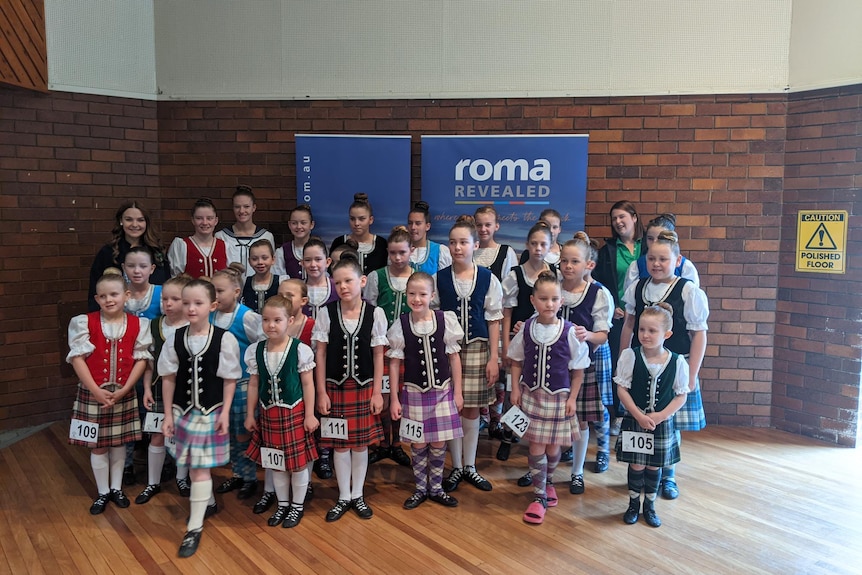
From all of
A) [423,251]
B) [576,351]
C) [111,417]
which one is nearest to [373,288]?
[423,251]

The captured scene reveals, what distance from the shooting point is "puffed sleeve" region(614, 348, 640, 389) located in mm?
3163

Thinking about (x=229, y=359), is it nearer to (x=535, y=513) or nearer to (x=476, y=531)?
(x=476, y=531)

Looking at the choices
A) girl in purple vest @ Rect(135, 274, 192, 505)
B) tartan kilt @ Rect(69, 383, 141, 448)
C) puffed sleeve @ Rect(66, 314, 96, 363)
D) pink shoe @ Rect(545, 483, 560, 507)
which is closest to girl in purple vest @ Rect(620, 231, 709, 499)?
pink shoe @ Rect(545, 483, 560, 507)

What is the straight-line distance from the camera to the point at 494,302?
354 centimetres

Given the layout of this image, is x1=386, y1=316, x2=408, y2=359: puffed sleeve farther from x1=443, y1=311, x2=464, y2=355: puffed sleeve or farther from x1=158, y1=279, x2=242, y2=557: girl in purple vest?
x1=158, y1=279, x2=242, y2=557: girl in purple vest

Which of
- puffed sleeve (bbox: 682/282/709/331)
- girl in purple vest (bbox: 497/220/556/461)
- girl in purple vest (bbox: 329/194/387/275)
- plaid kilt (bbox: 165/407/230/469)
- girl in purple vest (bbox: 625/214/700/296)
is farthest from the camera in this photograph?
girl in purple vest (bbox: 329/194/387/275)

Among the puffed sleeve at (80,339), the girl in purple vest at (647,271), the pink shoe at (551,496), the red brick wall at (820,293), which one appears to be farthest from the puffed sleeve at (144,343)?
the red brick wall at (820,293)

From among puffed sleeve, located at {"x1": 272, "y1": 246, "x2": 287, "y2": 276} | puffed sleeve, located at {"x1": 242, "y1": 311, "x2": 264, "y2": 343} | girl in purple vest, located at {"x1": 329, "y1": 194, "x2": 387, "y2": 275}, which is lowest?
puffed sleeve, located at {"x1": 242, "y1": 311, "x2": 264, "y2": 343}

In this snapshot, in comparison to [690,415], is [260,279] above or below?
above

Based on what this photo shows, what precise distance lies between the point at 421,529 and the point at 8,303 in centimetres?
377

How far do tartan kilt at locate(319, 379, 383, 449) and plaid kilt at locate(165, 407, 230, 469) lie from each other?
1.70 ft

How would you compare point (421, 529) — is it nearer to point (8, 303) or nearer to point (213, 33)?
point (8, 303)

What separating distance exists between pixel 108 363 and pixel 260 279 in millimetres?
1022

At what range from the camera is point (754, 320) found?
486 centimetres
